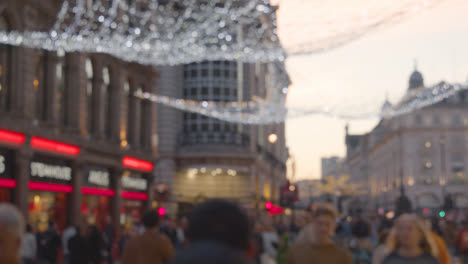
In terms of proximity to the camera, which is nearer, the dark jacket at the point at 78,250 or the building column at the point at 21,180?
the dark jacket at the point at 78,250

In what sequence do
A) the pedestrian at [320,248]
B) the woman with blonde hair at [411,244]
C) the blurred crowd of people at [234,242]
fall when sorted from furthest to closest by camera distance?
the pedestrian at [320,248] → the woman with blonde hair at [411,244] → the blurred crowd of people at [234,242]

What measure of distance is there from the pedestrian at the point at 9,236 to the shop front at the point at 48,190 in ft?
69.9

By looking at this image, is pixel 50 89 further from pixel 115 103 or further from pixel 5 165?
pixel 115 103

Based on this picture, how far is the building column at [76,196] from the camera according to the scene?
28641mm

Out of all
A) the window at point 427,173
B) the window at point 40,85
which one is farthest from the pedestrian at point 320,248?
the window at point 427,173

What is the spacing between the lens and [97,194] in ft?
104

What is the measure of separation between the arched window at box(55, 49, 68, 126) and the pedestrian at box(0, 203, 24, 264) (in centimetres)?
2400

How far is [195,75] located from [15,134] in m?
32.6

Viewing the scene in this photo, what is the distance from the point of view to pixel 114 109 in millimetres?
33812

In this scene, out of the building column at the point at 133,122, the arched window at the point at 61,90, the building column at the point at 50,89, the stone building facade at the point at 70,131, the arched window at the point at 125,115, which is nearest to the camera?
the stone building facade at the point at 70,131

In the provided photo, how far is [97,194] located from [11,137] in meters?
8.60

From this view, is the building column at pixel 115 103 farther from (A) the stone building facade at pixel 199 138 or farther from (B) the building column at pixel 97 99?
(A) the stone building facade at pixel 199 138

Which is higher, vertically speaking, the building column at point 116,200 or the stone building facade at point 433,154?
the stone building facade at point 433,154

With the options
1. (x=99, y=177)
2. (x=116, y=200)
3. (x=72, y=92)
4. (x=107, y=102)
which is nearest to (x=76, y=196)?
(x=99, y=177)
